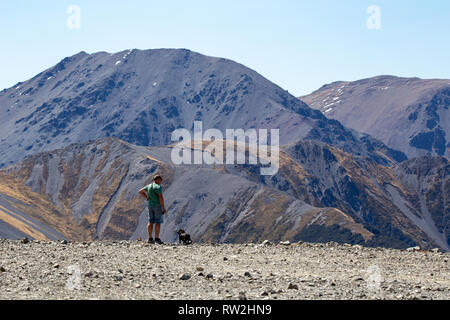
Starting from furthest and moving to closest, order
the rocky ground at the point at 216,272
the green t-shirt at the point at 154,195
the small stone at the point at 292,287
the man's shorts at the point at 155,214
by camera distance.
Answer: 1. the green t-shirt at the point at 154,195
2. the man's shorts at the point at 155,214
3. the small stone at the point at 292,287
4. the rocky ground at the point at 216,272

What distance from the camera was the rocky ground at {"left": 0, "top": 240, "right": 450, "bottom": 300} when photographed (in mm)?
13305

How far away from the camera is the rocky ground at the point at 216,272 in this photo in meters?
13.3

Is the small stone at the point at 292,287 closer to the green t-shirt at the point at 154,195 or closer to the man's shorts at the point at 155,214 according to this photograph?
the man's shorts at the point at 155,214

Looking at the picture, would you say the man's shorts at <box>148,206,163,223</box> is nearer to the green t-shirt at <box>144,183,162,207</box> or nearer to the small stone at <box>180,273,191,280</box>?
the green t-shirt at <box>144,183,162,207</box>

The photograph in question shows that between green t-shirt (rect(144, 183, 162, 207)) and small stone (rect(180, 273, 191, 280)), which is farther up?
green t-shirt (rect(144, 183, 162, 207))

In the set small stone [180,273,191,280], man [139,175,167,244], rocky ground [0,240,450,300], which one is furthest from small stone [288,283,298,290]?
man [139,175,167,244]

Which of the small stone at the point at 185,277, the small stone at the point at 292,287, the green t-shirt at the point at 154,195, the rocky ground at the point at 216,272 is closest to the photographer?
the rocky ground at the point at 216,272

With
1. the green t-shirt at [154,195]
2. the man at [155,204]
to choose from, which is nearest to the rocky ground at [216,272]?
the man at [155,204]

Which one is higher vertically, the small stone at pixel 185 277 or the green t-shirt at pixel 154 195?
the green t-shirt at pixel 154 195

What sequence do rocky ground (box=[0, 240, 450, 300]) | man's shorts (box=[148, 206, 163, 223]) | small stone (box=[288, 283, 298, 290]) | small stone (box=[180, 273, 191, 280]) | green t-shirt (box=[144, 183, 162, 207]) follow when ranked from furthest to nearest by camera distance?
green t-shirt (box=[144, 183, 162, 207]) → man's shorts (box=[148, 206, 163, 223]) → small stone (box=[180, 273, 191, 280]) → small stone (box=[288, 283, 298, 290]) → rocky ground (box=[0, 240, 450, 300])

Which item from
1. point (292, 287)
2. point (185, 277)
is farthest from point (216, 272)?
point (292, 287)

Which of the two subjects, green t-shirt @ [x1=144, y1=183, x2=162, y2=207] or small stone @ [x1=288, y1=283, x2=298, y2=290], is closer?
small stone @ [x1=288, y1=283, x2=298, y2=290]

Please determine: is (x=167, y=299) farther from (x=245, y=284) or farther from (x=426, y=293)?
(x=426, y=293)

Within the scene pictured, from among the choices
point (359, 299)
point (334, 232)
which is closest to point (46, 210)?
point (334, 232)
